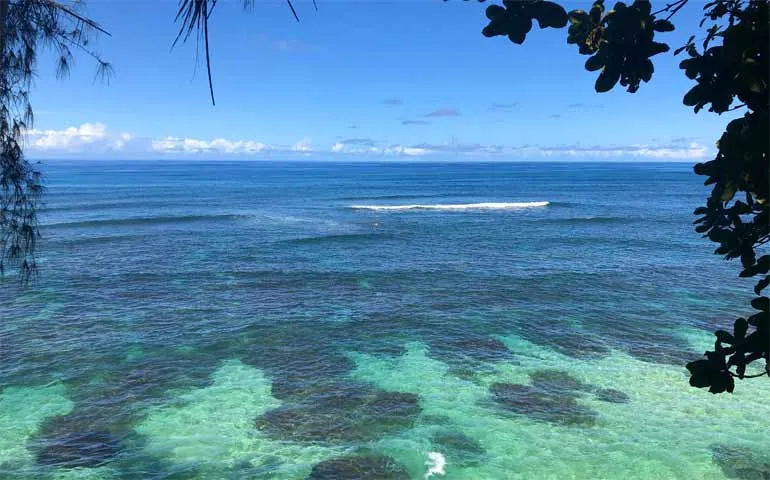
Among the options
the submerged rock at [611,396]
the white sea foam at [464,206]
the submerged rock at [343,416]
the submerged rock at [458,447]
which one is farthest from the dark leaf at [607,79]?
the white sea foam at [464,206]

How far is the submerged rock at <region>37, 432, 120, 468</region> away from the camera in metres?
10.9

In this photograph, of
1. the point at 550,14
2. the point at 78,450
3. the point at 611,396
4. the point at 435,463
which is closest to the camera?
the point at 550,14

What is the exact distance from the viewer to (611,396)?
1394 cm

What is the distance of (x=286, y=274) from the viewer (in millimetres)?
27219

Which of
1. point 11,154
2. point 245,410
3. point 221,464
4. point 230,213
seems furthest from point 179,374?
point 230,213

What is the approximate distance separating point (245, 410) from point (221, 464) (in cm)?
229

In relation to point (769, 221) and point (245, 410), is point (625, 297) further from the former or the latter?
point (769, 221)

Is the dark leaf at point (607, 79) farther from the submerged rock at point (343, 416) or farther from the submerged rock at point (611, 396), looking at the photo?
the submerged rock at point (611, 396)

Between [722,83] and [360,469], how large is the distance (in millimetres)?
9640

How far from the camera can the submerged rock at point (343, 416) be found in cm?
1200

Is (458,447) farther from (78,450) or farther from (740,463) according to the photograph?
(78,450)

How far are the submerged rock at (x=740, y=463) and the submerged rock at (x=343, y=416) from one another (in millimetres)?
6502

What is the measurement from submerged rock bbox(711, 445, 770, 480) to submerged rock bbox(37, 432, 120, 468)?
12582 mm

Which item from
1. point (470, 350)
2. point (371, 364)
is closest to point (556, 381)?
point (470, 350)
